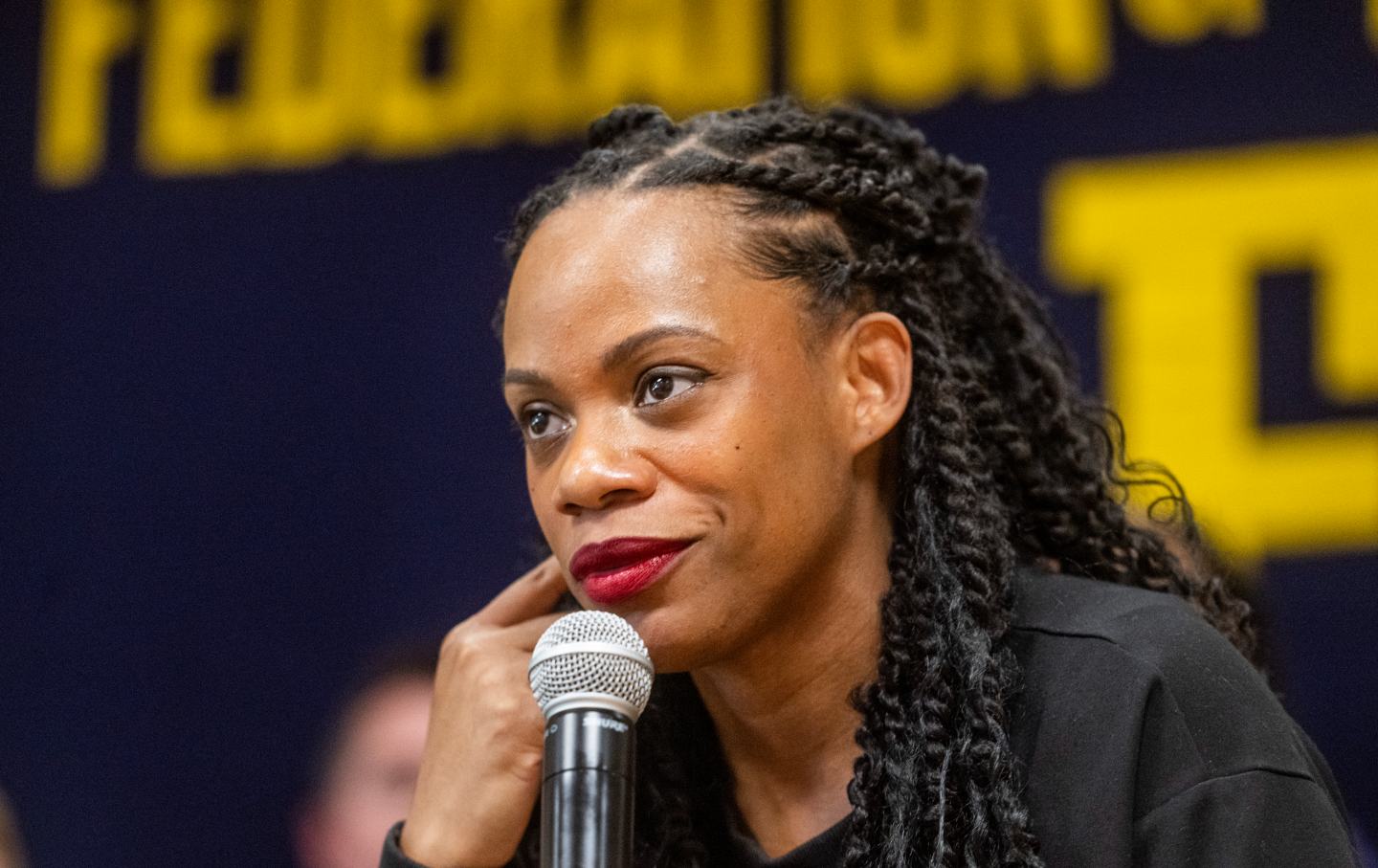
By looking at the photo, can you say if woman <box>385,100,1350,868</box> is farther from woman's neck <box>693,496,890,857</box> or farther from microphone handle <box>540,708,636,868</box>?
microphone handle <box>540,708,636,868</box>

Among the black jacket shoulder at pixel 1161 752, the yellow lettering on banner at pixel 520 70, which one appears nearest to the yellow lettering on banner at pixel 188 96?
the yellow lettering on banner at pixel 520 70

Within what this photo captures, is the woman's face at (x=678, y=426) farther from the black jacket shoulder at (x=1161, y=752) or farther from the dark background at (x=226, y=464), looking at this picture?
the dark background at (x=226, y=464)

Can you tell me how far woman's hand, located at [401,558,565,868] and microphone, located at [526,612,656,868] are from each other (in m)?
0.69

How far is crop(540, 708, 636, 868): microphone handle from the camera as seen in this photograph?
1.33 meters

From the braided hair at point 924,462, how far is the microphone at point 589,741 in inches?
21.3

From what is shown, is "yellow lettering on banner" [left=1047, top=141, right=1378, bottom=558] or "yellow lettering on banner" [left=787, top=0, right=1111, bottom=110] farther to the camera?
"yellow lettering on banner" [left=787, top=0, right=1111, bottom=110]

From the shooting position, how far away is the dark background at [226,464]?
3932mm

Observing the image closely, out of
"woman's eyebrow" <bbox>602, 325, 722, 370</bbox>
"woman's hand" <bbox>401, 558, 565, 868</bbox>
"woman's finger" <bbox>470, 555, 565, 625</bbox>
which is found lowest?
"woman's hand" <bbox>401, 558, 565, 868</bbox>

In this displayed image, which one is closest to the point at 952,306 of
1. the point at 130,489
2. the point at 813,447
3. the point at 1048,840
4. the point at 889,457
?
the point at 889,457

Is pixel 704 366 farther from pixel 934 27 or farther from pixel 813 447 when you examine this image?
pixel 934 27

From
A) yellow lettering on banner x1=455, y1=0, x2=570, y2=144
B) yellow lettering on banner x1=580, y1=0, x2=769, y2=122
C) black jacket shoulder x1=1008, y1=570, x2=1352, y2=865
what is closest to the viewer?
black jacket shoulder x1=1008, y1=570, x2=1352, y2=865

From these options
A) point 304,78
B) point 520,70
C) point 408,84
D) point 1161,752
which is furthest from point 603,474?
point 304,78

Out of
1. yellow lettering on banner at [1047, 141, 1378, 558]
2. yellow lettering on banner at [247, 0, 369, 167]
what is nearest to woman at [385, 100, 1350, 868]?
yellow lettering on banner at [1047, 141, 1378, 558]

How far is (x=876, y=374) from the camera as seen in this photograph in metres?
2.12
